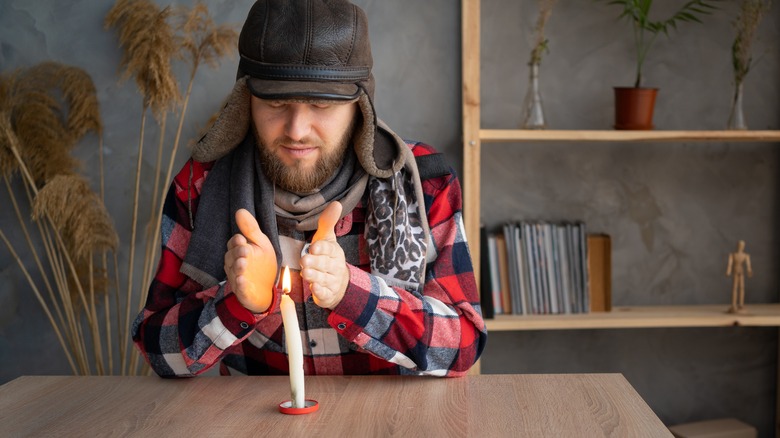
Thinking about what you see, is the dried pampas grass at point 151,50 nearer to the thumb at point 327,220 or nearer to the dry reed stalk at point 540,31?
the dry reed stalk at point 540,31

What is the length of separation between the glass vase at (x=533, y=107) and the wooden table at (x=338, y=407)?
53.6 inches

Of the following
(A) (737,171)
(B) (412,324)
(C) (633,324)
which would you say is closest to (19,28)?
(B) (412,324)

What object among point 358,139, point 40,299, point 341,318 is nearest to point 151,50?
point 40,299

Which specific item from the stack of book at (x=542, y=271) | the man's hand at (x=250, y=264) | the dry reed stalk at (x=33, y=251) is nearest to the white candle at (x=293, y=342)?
the man's hand at (x=250, y=264)

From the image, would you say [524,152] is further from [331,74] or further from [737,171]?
[331,74]

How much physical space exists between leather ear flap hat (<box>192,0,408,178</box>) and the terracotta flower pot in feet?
4.30

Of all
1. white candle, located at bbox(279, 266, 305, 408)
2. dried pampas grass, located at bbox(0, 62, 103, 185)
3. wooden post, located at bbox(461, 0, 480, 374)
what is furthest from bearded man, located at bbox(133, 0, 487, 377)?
dried pampas grass, located at bbox(0, 62, 103, 185)

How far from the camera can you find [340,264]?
123cm

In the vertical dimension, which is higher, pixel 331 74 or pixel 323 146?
pixel 331 74

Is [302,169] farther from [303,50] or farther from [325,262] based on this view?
[325,262]

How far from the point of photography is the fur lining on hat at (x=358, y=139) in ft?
5.02

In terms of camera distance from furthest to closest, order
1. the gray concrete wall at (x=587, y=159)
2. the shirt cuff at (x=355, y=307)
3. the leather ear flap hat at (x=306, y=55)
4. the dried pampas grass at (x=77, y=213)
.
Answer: the gray concrete wall at (x=587, y=159) → the dried pampas grass at (x=77, y=213) → the leather ear flap hat at (x=306, y=55) → the shirt cuff at (x=355, y=307)

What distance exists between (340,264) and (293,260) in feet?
1.21

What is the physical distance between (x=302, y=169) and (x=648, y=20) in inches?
66.7
